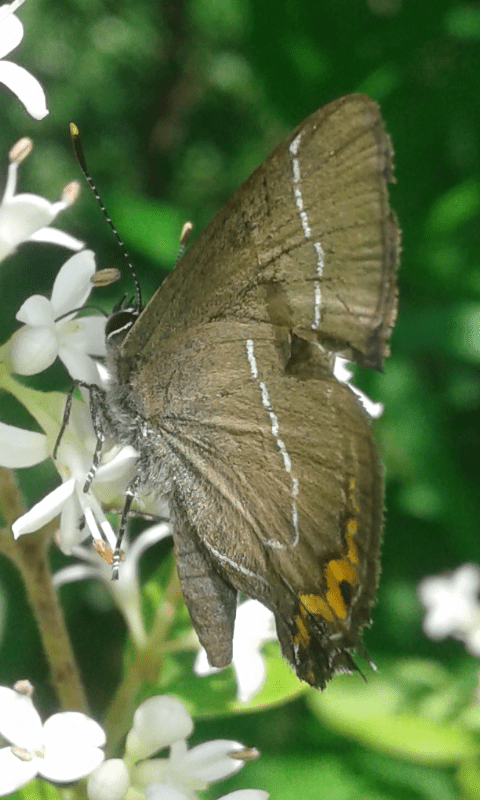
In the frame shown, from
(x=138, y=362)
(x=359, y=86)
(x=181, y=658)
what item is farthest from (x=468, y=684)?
(x=359, y=86)

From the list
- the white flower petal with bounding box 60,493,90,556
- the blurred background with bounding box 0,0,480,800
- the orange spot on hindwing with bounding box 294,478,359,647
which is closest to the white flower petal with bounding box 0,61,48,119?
the white flower petal with bounding box 60,493,90,556

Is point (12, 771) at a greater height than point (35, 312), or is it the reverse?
point (35, 312)

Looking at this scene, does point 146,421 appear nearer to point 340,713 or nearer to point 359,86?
point 340,713

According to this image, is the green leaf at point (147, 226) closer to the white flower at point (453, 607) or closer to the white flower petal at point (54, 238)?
the white flower at point (453, 607)

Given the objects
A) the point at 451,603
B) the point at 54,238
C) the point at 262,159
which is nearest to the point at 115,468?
the point at 54,238

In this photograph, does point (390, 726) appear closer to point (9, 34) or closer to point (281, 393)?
point (281, 393)

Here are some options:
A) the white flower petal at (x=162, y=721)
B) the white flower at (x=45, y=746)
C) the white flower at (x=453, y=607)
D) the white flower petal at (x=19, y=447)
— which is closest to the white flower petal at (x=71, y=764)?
the white flower at (x=45, y=746)

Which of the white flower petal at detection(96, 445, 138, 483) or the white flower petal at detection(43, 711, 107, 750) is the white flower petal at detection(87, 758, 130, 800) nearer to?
the white flower petal at detection(43, 711, 107, 750)
